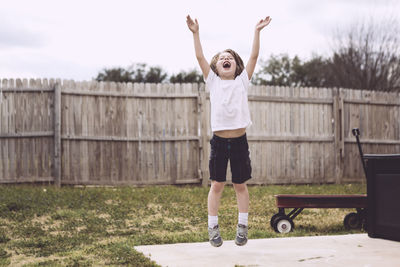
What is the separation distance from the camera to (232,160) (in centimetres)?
455

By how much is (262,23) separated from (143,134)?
7.35m

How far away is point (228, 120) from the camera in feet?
14.6

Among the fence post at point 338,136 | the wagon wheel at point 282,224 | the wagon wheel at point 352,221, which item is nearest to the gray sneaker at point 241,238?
the wagon wheel at point 282,224

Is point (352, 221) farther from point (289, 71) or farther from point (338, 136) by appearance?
point (289, 71)

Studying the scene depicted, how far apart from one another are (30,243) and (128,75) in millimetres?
31745

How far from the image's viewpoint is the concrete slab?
4.39m

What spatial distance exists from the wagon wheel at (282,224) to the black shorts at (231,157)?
265 centimetres

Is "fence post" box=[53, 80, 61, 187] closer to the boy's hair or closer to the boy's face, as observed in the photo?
the boy's hair

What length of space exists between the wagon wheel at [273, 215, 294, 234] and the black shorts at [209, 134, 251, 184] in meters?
2.65

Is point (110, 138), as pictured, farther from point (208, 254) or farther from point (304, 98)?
point (208, 254)

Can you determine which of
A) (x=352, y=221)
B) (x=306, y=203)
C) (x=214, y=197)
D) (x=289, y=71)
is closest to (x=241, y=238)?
(x=214, y=197)

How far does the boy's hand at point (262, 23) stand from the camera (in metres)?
4.67

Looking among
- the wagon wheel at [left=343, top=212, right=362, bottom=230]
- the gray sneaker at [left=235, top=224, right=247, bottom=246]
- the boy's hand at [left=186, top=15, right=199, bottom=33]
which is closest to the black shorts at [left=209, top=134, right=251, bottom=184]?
the gray sneaker at [left=235, top=224, right=247, bottom=246]

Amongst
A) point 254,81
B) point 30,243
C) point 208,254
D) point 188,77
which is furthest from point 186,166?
point 188,77
